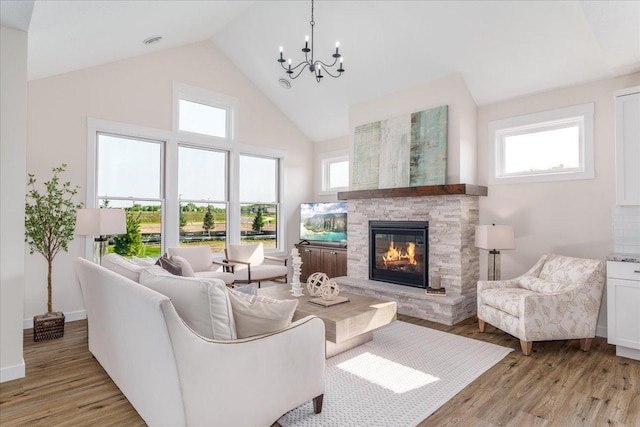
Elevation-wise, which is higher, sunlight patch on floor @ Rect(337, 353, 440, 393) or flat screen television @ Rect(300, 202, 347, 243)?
flat screen television @ Rect(300, 202, 347, 243)

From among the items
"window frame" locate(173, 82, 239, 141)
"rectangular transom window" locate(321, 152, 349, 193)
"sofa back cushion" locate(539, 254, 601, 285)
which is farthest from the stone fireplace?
"window frame" locate(173, 82, 239, 141)

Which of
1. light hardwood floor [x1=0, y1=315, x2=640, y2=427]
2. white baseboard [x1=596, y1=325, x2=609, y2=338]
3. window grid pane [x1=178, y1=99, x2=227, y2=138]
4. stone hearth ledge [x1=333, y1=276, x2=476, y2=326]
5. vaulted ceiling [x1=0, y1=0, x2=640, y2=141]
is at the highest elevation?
vaulted ceiling [x1=0, y1=0, x2=640, y2=141]

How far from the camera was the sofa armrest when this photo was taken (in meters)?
1.58

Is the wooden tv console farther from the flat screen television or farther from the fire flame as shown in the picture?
the fire flame

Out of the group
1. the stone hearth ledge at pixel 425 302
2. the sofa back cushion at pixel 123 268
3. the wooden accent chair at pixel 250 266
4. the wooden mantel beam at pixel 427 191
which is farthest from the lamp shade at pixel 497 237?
the sofa back cushion at pixel 123 268

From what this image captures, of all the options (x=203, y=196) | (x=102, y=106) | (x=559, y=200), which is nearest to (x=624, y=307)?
(x=559, y=200)

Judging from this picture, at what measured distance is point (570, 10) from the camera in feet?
11.3

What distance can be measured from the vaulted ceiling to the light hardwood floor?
2.80 m

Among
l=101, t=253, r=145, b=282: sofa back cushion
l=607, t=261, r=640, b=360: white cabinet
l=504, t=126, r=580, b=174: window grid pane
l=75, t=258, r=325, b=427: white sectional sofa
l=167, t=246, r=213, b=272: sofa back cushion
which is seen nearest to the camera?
l=75, t=258, r=325, b=427: white sectional sofa

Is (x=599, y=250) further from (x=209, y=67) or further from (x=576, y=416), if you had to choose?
(x=209, y=67)

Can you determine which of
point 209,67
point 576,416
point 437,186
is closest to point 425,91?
point 437,186

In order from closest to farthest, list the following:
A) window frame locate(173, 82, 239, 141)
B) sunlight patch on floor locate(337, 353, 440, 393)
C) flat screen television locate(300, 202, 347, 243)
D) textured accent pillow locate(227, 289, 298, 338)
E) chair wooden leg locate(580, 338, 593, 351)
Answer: textured accent pillow locate(227, 289, 298, 338) < sunlight patch on floor locate(337, 353, 440, 393) < chair wooden leg locate(580, 338, 593, 351) < window frame locate(173, 82, 239, 141) < flat screen television locate(300, 202, 347, 243)

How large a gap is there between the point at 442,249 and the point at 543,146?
179cm

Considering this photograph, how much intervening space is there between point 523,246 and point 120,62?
19.0 ft
